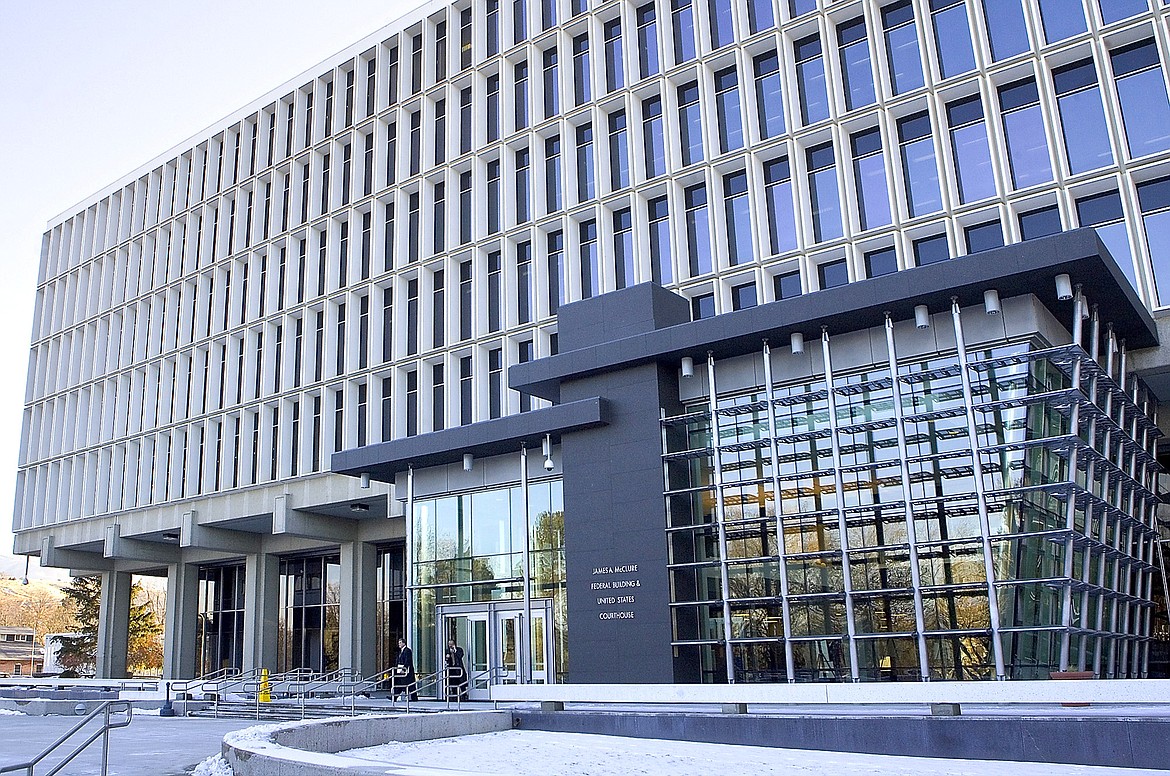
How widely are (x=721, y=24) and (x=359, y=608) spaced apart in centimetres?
2600

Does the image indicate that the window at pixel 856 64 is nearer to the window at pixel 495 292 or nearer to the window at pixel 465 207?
the window at pixel 495 292

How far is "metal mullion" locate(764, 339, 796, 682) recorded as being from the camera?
70.7 feet

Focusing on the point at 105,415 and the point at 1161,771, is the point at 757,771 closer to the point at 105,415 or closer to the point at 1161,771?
the point at 1161,771

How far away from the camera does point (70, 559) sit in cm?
5209

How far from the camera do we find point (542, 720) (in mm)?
18656

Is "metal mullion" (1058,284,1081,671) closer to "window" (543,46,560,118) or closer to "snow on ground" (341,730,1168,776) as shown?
"snow on ground" (341,730,1168,776)

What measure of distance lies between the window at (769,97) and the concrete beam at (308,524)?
22.3 m

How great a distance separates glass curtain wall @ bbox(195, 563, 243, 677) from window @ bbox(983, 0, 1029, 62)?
40621 millimetres

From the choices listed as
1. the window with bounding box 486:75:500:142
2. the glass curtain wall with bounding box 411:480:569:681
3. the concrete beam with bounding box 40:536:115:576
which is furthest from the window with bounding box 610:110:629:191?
the concrete beam with bounding box 40:536:115:576

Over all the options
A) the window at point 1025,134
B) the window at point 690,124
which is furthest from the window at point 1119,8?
the window at point 690,124

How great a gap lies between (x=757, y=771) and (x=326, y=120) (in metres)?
38.4

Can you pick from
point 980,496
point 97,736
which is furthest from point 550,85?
point 97,736

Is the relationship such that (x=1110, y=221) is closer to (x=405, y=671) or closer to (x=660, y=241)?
(x=660, y=241)

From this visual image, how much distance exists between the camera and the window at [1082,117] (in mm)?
25234
